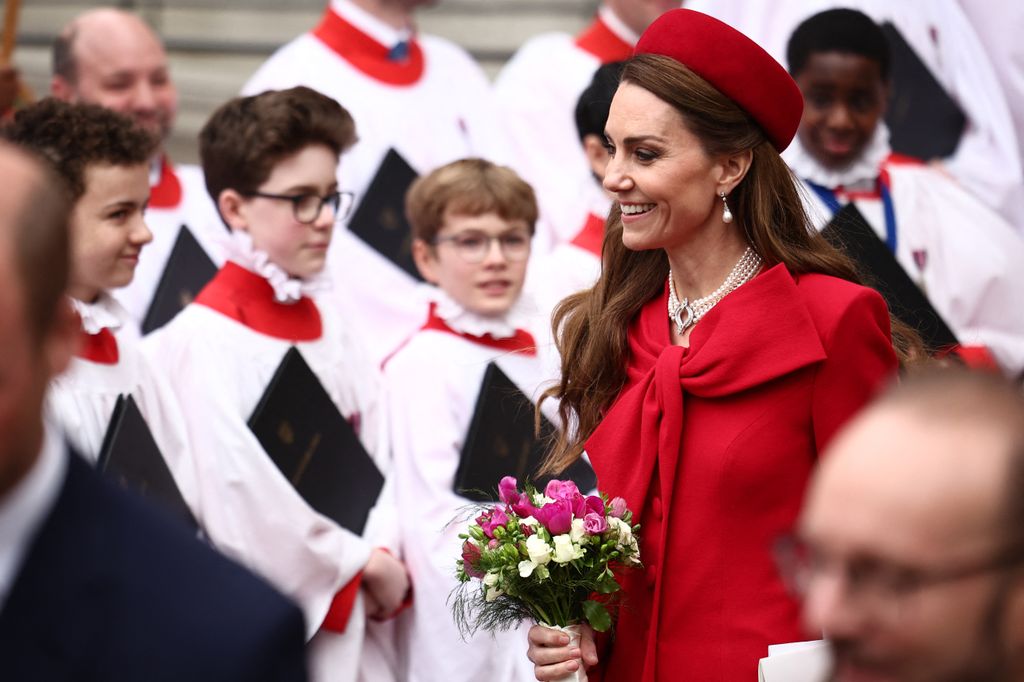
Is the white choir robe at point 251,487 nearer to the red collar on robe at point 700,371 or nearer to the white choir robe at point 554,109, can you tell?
the red collar on robe at point 700,371

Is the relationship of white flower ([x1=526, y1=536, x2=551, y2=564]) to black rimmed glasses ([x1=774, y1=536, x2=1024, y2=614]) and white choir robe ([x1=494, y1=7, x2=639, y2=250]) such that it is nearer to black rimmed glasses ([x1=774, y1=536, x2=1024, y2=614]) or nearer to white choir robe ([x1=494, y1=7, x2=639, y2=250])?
black rimmed glasses ([x1=774, y1=536, x2=1024, y2=614])

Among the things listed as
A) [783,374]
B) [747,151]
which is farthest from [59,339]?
[747,151]

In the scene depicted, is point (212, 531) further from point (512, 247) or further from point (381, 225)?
point (381, 225)

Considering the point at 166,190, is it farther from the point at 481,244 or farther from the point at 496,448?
the point at 496,448

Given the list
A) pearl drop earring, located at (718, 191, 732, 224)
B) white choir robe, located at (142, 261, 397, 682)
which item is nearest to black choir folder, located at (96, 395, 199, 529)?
white choir robe, located at (142, 261, 397, 682)

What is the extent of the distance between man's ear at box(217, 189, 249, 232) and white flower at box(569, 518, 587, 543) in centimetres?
220

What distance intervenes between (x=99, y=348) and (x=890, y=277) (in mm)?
2713

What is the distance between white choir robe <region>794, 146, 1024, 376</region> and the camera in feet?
19.2

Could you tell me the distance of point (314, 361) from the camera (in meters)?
5.06

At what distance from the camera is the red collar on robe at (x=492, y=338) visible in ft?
17.3

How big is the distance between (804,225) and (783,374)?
18.7 inches

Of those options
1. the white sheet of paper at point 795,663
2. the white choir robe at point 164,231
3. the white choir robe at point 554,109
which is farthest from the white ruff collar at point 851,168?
the white sheet of paper at point 795,663

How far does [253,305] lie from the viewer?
5.00 meters

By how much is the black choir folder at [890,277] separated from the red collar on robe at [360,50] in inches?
92.4
